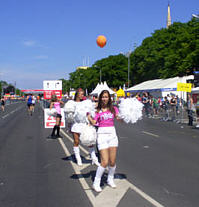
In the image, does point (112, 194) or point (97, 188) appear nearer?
point (112, 194)

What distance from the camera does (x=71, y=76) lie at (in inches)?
6083

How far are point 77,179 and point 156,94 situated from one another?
44.9 m

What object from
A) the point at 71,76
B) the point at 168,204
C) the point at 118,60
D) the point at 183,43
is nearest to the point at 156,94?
the point at 183,43

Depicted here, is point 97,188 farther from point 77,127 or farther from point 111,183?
point 77,127

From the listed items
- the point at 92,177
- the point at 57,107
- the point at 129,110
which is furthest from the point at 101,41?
the point at 92,177

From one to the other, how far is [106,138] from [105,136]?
0.04m

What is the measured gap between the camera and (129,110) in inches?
242

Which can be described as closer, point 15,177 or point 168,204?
point 168,204

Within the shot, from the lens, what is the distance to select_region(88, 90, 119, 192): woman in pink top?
5320 mm

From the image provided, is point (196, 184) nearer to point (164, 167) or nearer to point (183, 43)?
point (164, 167)

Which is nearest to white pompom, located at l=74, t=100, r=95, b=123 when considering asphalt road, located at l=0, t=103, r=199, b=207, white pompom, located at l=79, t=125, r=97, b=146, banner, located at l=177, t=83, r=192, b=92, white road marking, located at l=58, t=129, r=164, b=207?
white pompom, located at l=79, t=125, r=97, b=146

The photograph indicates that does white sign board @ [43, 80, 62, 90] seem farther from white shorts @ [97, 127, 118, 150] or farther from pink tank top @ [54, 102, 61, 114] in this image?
white shorts @ [97, 127, 118, 150]

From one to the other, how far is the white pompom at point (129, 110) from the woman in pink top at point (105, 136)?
0.49m

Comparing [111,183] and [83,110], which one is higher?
[83,110]
